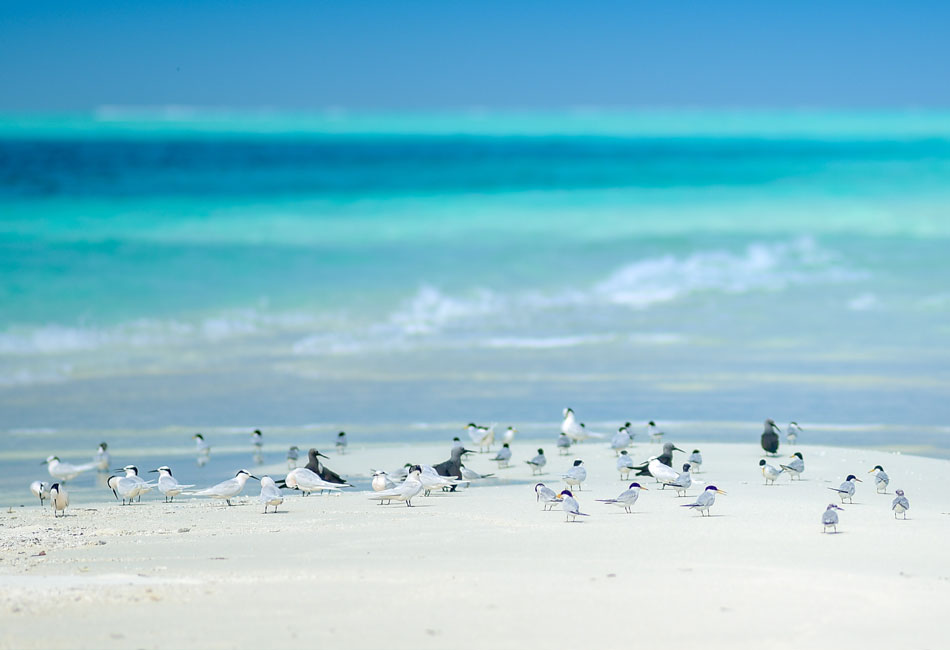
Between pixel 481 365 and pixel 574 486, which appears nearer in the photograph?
pixel 574 486

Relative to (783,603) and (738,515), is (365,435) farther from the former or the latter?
(783,603)

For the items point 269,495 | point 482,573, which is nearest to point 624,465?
point 269,495

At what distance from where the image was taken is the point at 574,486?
1024 cm

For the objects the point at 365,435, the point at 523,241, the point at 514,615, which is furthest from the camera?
the point at 523,241

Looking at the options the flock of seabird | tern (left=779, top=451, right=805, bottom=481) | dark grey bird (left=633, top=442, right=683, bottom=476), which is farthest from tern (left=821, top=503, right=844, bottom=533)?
dark grey bird (left=633, top=442, right=683, bottom=476)

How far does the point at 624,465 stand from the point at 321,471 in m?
2.39

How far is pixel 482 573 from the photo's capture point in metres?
7.48

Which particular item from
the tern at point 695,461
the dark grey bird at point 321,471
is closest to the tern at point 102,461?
the dark grey bird at point 321,471

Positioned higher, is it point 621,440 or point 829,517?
point 621,440

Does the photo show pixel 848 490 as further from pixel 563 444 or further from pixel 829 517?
pixel 563 444

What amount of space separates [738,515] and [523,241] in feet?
79.0

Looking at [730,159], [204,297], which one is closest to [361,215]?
[204,297]

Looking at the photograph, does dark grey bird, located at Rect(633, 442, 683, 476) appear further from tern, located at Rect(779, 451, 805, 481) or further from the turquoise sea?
the turquoise sea

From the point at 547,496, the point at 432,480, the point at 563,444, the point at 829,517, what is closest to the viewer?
the point at 829,517
